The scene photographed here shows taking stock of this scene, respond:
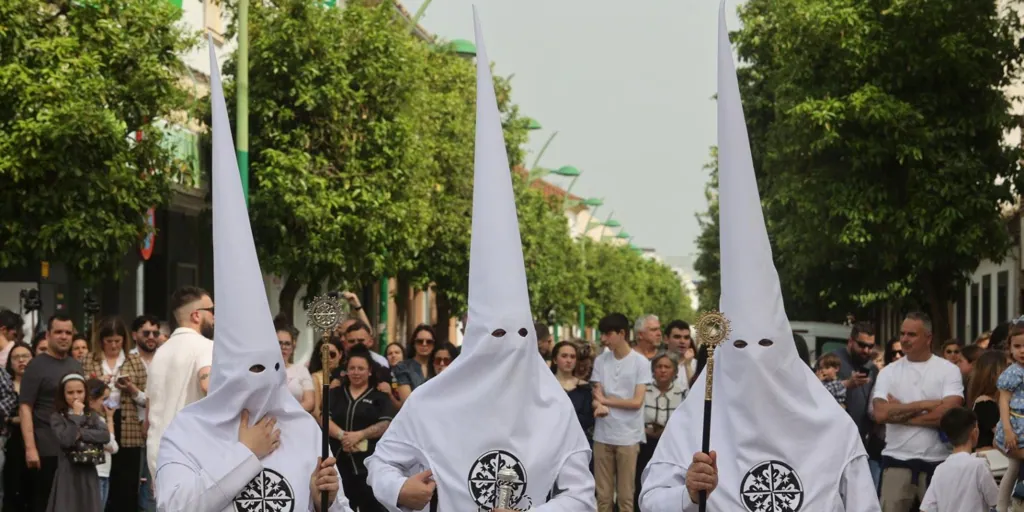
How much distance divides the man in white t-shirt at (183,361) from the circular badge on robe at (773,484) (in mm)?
4457

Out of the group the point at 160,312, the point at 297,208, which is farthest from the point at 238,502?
the point at 160,312

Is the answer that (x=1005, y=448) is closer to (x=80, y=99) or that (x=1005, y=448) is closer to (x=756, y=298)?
(x=756, y=298)

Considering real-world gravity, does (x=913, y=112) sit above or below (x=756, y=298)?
above

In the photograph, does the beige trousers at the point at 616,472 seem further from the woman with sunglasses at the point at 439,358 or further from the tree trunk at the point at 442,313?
the tree trunk at the point at 442,313

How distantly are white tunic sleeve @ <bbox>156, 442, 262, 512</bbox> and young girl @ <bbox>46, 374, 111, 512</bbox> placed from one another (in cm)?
583

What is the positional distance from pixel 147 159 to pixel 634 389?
9.31m

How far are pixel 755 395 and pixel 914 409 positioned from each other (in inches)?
225

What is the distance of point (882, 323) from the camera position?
199 feet

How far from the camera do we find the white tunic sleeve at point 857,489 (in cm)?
705

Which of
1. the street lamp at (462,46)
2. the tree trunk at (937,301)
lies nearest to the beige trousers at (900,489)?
the tree trunk at (937,301)

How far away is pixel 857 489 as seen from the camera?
23.2 feet

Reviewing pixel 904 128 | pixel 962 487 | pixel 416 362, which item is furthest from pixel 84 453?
pixel 904 128

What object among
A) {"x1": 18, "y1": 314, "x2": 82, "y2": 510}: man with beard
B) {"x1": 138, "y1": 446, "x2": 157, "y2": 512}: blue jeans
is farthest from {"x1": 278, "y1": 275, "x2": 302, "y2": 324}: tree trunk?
{"x1": 138, "y1": 446, "x2": 157, "y2": 512}: blue jeans

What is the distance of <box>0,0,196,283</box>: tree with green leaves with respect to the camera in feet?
67.5
